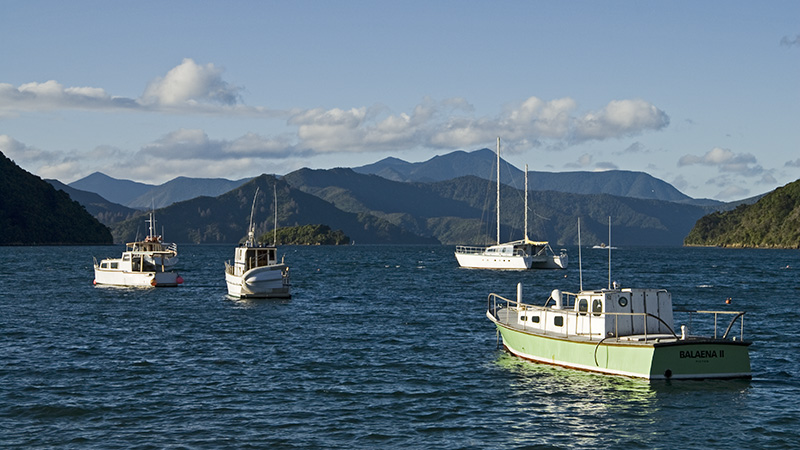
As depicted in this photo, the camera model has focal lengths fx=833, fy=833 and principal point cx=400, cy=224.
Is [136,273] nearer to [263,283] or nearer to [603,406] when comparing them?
[263,283]

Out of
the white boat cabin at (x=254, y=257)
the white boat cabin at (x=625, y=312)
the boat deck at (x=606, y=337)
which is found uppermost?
the white boat cabin at (x=254, y=257)

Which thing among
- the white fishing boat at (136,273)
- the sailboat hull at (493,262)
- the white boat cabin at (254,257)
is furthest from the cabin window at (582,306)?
the sailboat hull at (493,262)

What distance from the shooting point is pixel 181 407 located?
30.6m

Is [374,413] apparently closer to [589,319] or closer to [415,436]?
[415,436]

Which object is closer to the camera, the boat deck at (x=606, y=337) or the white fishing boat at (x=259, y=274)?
the boat deck at (x=606, y=337)

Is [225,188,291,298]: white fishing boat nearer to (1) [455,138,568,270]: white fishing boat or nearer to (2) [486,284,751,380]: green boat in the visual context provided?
(2) [486,284,751,380]: green boat

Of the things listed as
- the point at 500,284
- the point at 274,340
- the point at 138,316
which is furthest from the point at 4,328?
the point at 500,284

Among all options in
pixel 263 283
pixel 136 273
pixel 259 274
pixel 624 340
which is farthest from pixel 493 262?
pixel 624 340

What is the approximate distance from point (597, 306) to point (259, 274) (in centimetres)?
4237

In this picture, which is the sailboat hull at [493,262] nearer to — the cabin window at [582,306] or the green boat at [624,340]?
the green boat at [624,340]

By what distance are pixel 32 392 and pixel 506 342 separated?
22232mm

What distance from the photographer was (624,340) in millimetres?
34969

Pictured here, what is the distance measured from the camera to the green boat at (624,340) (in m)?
33.4

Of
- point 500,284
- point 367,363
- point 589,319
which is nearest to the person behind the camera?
point 589,319
